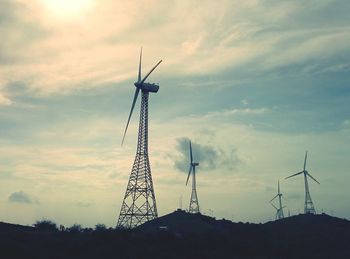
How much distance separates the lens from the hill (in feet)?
311

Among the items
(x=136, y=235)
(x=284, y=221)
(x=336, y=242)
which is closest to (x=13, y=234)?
(x=136, y=235)

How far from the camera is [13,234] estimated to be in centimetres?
9788

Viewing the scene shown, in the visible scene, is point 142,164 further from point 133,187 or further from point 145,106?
point 145,106

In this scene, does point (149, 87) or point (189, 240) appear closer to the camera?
Answer: point (189, 240)

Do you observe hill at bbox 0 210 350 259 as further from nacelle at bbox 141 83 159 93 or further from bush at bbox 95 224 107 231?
nacelle at bbox 141 83 159 93

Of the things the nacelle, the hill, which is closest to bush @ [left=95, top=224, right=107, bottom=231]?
the hill

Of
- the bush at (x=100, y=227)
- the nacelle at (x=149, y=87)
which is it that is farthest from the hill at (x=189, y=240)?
the nacelle at (x=149, y=87)

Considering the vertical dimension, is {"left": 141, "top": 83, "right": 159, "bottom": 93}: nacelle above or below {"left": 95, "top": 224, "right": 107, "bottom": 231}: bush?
above

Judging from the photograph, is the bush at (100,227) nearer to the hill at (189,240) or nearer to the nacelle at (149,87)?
the hill at (189,240)

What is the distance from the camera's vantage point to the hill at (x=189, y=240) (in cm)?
9469

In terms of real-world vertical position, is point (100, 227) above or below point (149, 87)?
below

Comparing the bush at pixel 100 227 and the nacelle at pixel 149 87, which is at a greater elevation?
the nacelle at pixel 149 87

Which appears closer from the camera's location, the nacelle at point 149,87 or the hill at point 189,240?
the hill at point 189,240

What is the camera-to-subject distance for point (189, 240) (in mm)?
113000
